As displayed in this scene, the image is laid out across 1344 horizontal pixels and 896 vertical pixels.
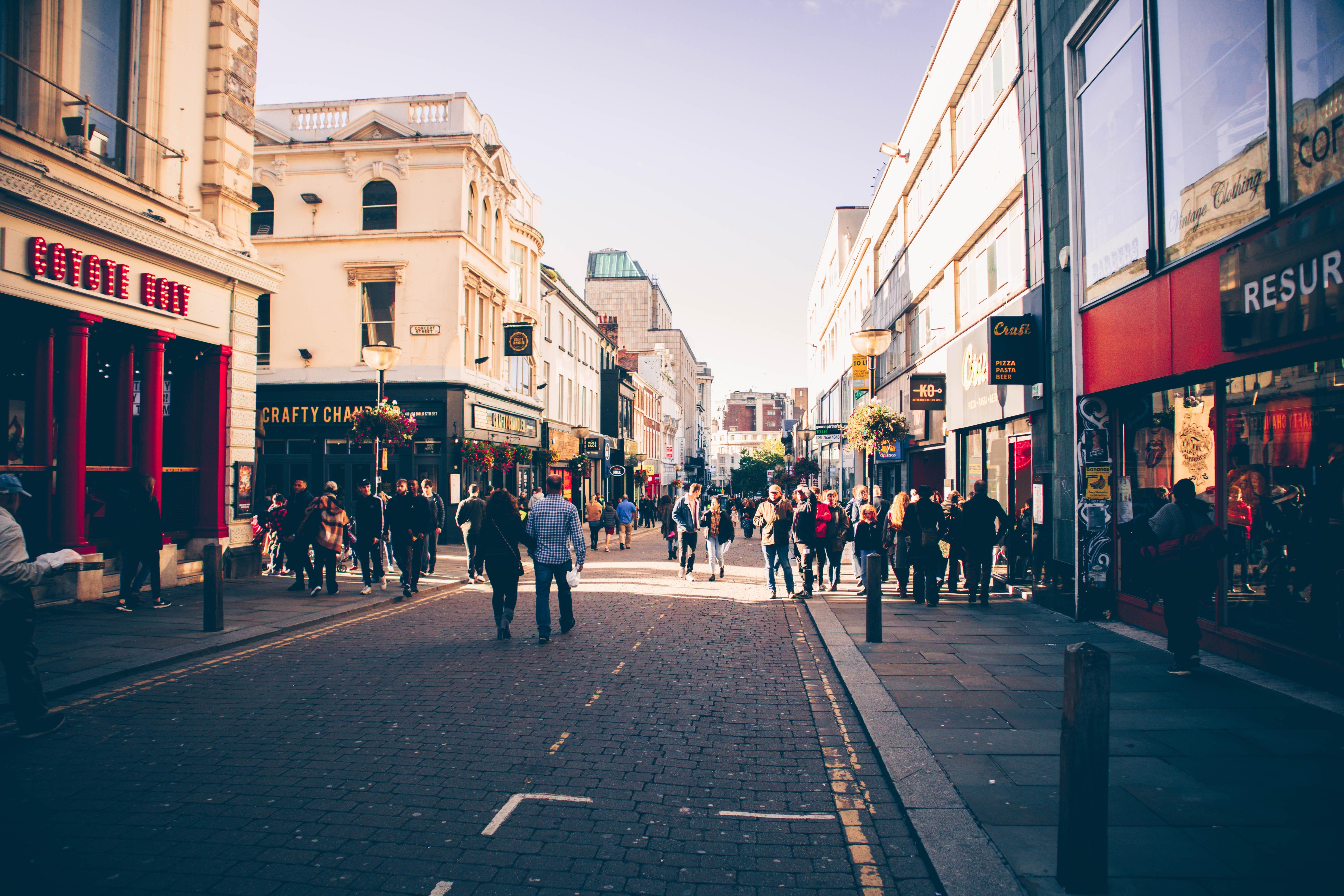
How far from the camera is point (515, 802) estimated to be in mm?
4348

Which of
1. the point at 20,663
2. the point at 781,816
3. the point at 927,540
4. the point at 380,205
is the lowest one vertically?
the point at 781,816

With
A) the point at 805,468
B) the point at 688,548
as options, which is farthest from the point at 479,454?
the point at 805,468

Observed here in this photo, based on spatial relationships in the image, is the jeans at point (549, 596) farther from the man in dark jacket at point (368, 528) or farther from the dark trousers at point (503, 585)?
the man in dark jacket at point (368, 528)

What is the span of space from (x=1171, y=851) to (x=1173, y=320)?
6424 mm

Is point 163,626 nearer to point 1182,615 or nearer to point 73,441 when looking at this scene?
point 73,441

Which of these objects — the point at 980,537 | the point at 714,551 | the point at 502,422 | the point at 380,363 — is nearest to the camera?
the point at 980,537

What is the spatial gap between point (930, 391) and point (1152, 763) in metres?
13.6

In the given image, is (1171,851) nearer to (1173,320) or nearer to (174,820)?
(174,820)

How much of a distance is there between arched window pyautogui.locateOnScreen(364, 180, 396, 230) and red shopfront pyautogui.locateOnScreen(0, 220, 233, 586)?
12.1m

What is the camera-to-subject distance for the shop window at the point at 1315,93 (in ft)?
19.8

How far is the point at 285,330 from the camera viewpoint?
993 inches

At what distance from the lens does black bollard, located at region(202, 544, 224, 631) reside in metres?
8.86

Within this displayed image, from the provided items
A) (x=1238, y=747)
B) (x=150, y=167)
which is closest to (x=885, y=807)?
(x=1238, y=747)

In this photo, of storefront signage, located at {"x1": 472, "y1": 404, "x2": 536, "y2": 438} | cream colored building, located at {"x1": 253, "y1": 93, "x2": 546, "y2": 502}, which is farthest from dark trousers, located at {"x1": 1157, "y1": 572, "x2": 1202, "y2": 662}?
storefront signage, located at {"x1": 472, "y1": 404, "x2": 536, "y2": 438}
